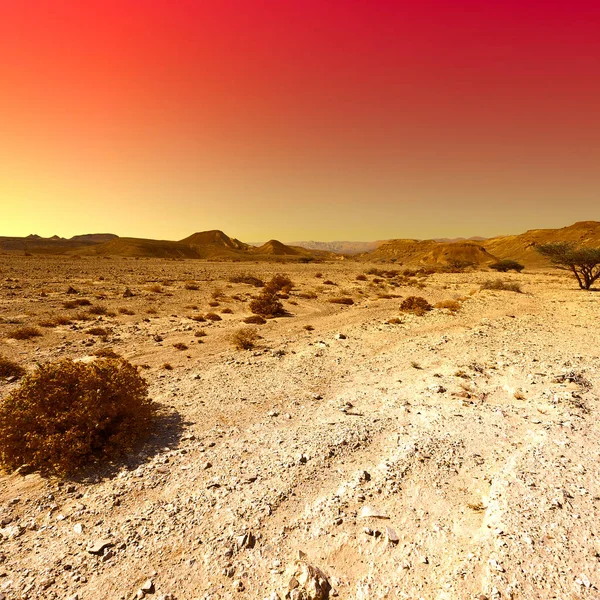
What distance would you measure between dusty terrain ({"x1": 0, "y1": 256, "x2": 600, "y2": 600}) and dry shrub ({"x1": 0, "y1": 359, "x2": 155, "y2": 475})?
1.09 ft

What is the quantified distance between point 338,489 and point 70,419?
15.1 feet

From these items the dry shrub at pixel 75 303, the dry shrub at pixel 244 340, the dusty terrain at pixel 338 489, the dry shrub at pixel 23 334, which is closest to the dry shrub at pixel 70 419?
the dusty terrain at pixel 338 489

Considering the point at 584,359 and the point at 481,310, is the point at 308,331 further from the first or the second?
the point at 481,310

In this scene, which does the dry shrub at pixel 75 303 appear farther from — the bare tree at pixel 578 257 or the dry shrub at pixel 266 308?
the bare tree at pixel 578 257

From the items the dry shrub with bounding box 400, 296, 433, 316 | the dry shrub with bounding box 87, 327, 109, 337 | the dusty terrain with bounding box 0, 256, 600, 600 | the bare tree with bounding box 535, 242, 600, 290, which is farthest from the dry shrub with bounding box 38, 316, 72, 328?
the bare tree with bounding box 535, 242, 600, 290

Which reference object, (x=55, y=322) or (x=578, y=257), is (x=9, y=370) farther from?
(x=578, y=257)

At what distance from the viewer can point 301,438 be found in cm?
618

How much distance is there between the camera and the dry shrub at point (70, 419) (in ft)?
17.2

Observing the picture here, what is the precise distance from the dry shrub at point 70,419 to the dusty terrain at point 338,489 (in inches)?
13.1


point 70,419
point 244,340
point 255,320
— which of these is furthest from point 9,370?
point 255,320

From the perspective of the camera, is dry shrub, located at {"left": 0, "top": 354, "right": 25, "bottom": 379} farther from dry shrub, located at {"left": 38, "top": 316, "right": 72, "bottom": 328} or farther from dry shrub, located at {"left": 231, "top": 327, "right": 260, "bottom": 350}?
dry shrub, located at {"left": 231, "top": 327, "right": 260, "bottom": 350}

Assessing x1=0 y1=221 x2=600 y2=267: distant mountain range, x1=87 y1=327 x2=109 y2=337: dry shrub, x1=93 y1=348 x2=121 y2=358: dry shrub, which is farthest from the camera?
x1=0 y1=221 x2=600 y2=267: distant mountain range

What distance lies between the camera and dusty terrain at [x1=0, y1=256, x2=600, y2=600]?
3.60 metres

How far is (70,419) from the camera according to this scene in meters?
5.51
